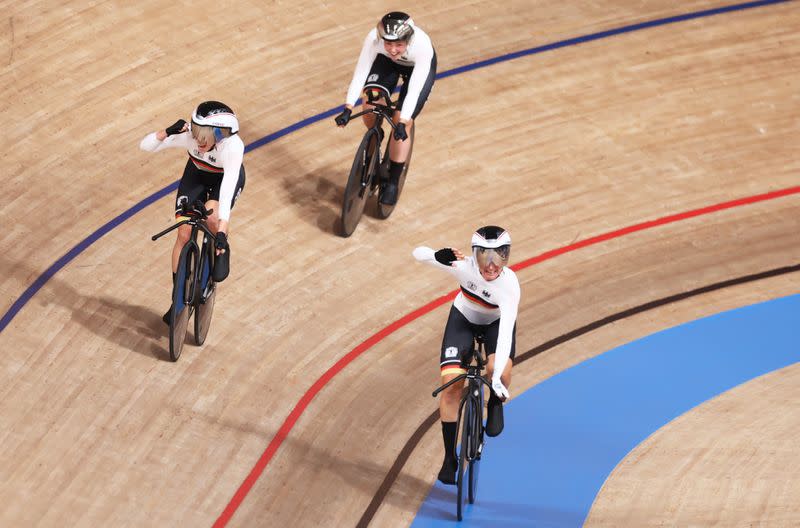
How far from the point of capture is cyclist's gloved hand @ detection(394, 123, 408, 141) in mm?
7773

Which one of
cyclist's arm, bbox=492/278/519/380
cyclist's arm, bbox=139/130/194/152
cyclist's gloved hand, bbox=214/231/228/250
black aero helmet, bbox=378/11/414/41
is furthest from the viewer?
black aero helmet, bbox=378/11/414/41

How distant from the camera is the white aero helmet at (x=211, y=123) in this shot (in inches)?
268

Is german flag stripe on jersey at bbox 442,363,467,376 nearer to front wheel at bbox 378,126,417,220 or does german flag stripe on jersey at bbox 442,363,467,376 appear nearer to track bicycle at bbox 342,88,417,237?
track bicycle at bbox 342,88,417,237

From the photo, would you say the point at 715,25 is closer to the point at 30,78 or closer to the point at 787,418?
the point at 787,418

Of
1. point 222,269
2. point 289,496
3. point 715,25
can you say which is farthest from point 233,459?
point 715,25

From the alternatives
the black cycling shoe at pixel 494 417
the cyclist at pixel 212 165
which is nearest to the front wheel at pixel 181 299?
the cyclist at pixel 212 165

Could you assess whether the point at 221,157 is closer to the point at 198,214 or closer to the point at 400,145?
the point at 198,214

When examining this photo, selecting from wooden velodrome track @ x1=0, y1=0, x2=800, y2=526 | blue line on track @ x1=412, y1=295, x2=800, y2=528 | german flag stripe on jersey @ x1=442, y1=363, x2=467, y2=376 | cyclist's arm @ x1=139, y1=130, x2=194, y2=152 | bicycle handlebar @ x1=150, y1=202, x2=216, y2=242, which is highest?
cyclist's arm @ x1=139, y1=130, x2=194, y2=152

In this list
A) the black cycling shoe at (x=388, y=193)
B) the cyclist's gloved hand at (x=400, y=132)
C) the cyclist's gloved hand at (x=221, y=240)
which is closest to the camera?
the cyclist's gloved hand at (x=221, y=240)

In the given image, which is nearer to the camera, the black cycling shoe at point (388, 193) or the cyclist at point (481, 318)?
Answer: the cyclist at point (481, 318)

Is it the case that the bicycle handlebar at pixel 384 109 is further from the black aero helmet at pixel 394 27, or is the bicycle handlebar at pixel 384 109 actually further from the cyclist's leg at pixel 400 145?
the black aero helmet at pixel 394 27

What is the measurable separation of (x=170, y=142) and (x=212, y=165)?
→ 0.26 meters

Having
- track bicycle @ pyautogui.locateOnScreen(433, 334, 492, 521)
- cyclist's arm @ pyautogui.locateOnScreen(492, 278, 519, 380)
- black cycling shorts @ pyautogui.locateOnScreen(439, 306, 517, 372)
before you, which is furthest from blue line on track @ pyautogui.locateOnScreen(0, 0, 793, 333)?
cyclist's arm @ pyautogui.locateOnScreen(492, 278, 519, 380)

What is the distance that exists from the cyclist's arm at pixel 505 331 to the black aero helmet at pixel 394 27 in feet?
6.57
